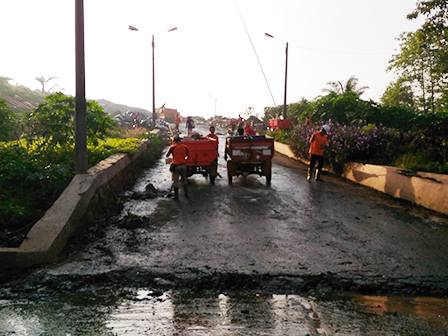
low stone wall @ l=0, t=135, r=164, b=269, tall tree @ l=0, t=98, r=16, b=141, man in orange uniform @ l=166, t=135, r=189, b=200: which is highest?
tall tree @ l=0, t=98, r=16, b=141

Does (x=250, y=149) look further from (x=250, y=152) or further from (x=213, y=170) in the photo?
(x=213, y=170)

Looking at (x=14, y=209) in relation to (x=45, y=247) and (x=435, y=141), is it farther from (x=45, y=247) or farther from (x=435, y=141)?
(x=435, y=141)

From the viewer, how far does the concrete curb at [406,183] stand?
8820 mm

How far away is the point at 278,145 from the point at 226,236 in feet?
60.4

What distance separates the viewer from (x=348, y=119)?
21688mm

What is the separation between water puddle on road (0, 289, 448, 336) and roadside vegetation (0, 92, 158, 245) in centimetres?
240

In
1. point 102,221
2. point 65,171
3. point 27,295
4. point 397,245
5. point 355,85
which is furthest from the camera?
point 355,85

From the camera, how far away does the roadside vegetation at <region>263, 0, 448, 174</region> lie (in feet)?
38.1

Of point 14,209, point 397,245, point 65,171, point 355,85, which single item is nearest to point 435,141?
point 397,245

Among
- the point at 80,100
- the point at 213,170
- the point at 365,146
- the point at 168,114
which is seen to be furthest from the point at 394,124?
the point at 168,114

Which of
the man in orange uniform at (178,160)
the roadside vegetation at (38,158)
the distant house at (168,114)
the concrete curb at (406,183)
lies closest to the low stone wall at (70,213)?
the roadside vegetation at (38,158)

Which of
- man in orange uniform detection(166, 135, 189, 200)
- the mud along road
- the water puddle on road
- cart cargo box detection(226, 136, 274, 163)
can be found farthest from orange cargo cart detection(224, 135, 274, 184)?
the water puddle on road

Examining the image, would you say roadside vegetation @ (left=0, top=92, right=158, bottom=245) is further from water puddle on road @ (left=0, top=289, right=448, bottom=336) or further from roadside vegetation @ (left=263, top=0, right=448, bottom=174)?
roadside vegetation @ (left=263, top=0, right=448, bottom=174)

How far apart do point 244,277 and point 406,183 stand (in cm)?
650
